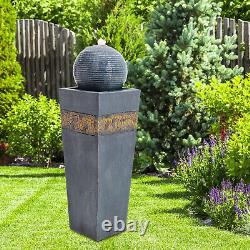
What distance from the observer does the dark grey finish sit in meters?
6.54

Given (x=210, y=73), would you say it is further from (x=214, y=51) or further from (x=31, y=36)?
(x=31, y=36)

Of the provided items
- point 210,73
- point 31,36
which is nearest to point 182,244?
point 210,73

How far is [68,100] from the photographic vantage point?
272 inches

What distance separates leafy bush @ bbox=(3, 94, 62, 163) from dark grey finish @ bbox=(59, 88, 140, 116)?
159 inches

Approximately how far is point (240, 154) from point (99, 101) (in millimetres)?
1702

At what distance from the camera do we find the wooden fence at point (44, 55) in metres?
12.2

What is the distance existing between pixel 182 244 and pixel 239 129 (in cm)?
150

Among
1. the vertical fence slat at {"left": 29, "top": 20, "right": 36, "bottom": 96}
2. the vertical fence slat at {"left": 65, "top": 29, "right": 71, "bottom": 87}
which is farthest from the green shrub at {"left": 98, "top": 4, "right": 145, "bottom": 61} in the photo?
the vertical fence slat at {"left": 29, "top": 20, "right": 36, "bottom": 96}

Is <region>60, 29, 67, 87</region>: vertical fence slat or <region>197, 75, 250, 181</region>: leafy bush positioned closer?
<region>197, 75, 250, 181</region>: leafy bush

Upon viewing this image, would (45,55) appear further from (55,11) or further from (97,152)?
(97,152)

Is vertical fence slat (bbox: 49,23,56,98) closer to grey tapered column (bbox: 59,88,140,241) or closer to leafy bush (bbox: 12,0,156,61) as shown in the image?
leafy bush (bbox: 12,0,156,61)

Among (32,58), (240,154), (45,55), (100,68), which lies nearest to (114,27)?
(45,55)

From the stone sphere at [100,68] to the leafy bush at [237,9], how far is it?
6157 millimetres

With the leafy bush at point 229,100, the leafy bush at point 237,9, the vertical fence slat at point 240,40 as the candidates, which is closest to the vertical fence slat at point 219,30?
the vertical fence slat at point 240,40
